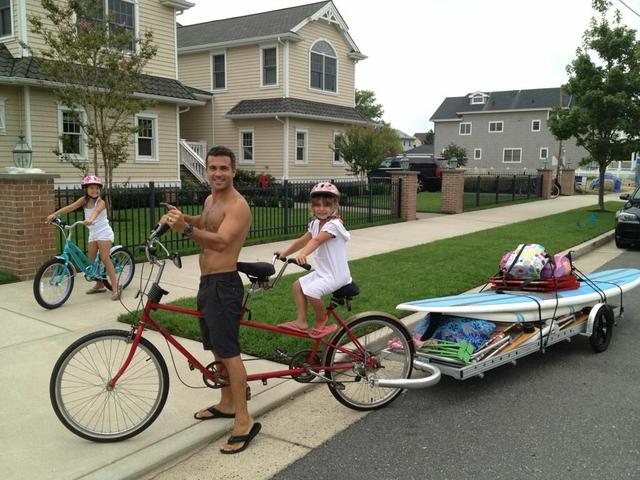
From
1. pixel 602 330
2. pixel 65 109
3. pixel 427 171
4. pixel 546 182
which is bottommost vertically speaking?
pixel 602 330

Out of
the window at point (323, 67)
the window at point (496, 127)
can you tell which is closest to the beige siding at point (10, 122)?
the window at point (323, 67)

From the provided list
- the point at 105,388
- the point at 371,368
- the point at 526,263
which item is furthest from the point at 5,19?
the point at 371,368

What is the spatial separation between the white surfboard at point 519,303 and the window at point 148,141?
15774 mm

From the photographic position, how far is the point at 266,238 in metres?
12.3

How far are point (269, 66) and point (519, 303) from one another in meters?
21.3

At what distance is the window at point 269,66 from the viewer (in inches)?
951

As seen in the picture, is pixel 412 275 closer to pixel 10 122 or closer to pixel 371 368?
pixel 371 368

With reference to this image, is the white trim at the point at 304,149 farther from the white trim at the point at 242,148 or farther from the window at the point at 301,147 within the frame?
the white trim at the point at 242,148

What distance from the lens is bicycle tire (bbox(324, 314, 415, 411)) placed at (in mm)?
4195

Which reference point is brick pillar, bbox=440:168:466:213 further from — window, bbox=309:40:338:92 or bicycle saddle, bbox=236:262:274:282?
bicycle saddle, bbox=236:262:274:282

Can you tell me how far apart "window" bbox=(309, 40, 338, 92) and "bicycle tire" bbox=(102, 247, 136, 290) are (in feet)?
61.6

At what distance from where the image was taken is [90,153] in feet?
58.2

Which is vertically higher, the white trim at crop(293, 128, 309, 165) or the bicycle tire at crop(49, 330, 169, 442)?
the white trim at crop(293, 128, 309, 165)

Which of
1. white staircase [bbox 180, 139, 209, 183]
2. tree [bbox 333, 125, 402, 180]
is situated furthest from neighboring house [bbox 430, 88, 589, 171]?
white staircase [bbox 180, 139, 209, 183]
